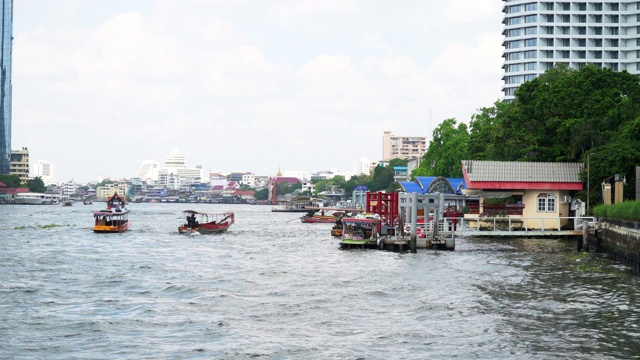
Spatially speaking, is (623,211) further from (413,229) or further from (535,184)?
(535,184)

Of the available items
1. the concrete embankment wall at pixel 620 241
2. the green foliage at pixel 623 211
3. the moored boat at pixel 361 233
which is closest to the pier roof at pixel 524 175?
the green foliage at pixel 623 211

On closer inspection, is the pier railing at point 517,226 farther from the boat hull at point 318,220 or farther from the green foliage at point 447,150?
the boat hull at point 318,220

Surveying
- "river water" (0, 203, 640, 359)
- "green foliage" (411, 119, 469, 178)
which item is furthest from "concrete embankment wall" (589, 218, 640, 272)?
"green foliage" (411, 119, 469, 178)

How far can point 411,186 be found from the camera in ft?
302

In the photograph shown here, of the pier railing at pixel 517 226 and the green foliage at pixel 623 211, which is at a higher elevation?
the green foliage at pixel 623 211

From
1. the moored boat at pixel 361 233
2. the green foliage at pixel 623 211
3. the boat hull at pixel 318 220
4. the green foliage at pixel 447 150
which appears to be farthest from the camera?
the boat hull at pixel 318 220

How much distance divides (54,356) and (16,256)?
30660mm

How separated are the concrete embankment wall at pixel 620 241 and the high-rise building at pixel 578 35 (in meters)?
90.2

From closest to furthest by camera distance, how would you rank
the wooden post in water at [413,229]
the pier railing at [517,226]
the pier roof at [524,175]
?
the wooden post in water at [413,229], the pier railing at [517,226], the pier roof at [524,175]

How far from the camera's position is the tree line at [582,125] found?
55969mm

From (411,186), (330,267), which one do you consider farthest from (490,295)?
(411,186)

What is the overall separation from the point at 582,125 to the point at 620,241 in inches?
993

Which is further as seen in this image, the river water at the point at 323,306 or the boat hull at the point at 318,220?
the boat hull at the point at 318,220

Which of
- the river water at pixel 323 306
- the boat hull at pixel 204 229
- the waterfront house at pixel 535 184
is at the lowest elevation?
the river water at pixel 323 306
